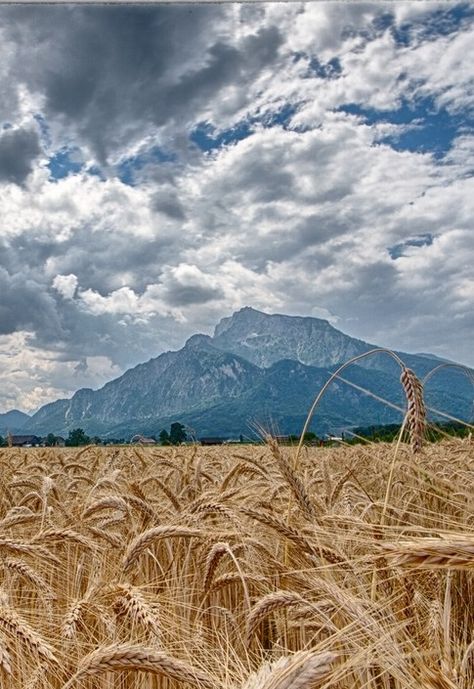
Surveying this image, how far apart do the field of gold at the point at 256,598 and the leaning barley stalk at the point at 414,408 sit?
0.13 metres

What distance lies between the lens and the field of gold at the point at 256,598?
1534 millimetres

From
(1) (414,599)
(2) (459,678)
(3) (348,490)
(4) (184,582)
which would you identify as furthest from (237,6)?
(2) (459,678)

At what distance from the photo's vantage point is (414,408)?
2609 mm

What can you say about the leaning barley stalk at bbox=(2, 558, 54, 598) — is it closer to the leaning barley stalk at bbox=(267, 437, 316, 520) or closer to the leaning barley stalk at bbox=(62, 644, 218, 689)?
the leaning barley stalk at bbox=(267, 437, 316, 520)

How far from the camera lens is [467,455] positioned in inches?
252

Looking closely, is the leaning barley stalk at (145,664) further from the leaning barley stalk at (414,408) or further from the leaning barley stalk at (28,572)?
the leaning barley stalk at (414,408)

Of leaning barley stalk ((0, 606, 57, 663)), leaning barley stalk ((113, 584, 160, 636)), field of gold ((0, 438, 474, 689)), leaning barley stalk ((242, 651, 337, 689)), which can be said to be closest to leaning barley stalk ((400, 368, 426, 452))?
field of gold ((0, 438, 474, 689))

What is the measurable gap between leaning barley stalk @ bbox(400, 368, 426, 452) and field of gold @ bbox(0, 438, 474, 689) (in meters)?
0.13

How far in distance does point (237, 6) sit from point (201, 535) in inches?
218

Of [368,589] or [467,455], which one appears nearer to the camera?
[368,589]

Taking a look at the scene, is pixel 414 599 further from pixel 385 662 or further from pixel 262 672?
pixel 262 672

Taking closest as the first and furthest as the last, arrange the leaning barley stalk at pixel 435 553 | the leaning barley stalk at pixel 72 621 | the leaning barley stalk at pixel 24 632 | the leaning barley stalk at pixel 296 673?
the leaning barley stalk at pixel 296 673 < the leaning barley stalk at pixel 435 553 < the leaning barley stalk at pixel 24 632 < the leaning barley stalk at pixel 72 621

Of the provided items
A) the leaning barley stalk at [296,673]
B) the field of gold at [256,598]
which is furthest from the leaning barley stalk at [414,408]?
the leaning barley stalk at [296,673]

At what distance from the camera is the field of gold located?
5.03 feet
